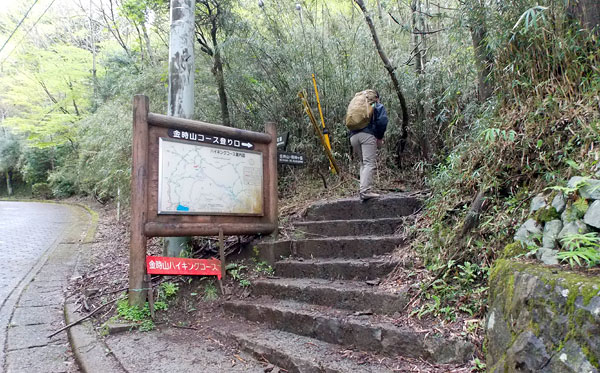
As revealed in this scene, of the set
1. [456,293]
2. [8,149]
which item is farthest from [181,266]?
[8,149]

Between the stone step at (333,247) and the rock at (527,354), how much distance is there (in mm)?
1883

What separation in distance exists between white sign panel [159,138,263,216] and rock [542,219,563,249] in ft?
10.1

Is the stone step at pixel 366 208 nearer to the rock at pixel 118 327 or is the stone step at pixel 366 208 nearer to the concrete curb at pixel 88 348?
the rock at pixel 118 327

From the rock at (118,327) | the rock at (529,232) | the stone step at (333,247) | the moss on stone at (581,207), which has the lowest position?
the rock at (118,327)

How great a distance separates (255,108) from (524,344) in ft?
18.9

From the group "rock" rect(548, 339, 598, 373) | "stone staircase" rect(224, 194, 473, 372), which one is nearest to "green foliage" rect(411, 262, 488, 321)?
"stone staircase" rect(224, 194, 473, 372)

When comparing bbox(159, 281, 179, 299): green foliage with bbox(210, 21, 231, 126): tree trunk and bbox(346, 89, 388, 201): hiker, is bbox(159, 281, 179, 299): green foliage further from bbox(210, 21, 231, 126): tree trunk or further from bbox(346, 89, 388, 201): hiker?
bbox(210, 21, 231, 126): tree trunk

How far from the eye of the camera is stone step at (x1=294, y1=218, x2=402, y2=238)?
4023 millimetres

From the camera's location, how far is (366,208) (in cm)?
456

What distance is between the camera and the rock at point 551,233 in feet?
6.66

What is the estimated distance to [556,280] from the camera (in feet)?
5.30

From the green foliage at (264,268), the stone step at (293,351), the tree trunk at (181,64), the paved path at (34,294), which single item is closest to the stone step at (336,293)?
the green foliage at (264,268)

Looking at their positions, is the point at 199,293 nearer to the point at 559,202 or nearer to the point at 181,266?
the point at 181,266

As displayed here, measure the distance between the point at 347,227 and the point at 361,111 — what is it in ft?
5.02
